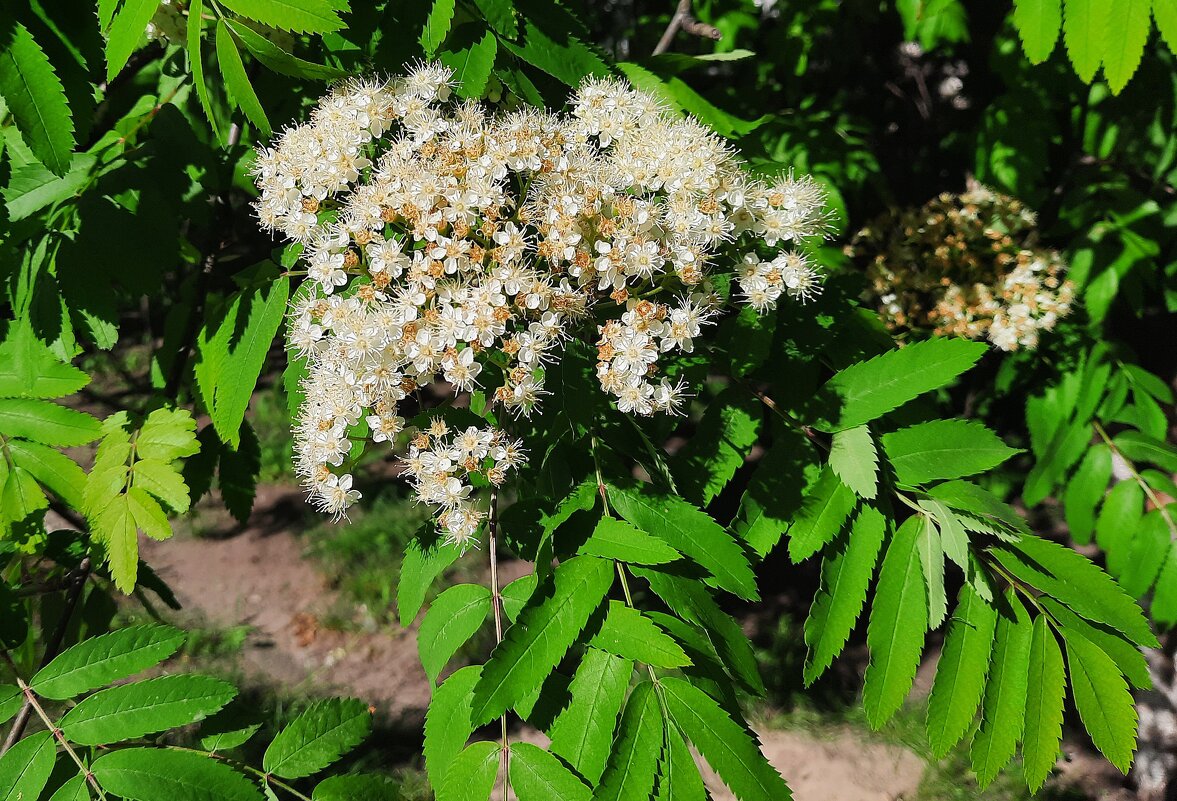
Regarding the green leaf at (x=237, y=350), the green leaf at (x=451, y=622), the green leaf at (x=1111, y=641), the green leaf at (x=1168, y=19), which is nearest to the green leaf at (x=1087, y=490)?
the green leaf at (x=1111, y=641)

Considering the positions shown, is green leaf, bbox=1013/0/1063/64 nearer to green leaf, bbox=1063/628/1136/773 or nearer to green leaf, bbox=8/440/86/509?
green leaf, bbox=1063/628/1136/773

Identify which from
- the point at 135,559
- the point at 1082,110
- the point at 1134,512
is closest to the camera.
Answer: the point at 135,559

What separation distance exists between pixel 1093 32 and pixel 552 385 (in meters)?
1.43

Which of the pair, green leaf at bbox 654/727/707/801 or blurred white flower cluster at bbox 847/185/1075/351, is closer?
green leaf at bbox 654/727/707/801

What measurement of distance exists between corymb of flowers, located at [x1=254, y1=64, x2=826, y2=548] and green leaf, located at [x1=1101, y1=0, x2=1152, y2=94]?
0.77 m

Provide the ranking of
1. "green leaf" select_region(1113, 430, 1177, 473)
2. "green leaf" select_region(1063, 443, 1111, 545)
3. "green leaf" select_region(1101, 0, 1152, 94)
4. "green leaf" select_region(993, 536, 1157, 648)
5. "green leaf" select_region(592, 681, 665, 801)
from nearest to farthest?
Result: 1. "green leaf" select_region(592, 681, 665, 801)
2. "green leaf" select_region(993, 536, 1157, 648)
3. "green leaf" select_region(1101, 0, 1152, 94)
4. "green leaf" select_region(1113, 430, 1177, 473)
5. "green leaf" select_region(1063, 443, 1111, 545)

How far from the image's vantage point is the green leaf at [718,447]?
1728 millimetres

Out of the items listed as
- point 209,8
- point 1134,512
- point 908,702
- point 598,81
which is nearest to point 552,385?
point 598,81

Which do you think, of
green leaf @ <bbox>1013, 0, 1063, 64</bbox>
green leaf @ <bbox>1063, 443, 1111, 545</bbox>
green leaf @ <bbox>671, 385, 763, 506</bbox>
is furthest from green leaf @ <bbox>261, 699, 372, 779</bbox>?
green leaf @ <bbox>1063, 443, 1111, 545</bbox>

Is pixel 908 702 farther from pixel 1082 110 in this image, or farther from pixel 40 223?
pixel 40 223

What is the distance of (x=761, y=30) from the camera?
3.60m

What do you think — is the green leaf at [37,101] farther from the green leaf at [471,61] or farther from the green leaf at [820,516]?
the green leaf at [820,516]

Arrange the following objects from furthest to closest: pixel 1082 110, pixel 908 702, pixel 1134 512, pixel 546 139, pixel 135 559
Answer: pixel 908 702, pixel 1082 110, pixel 1134 512, pixel 135 559, pixel 546 139

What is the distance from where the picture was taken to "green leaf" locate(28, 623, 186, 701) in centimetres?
171
